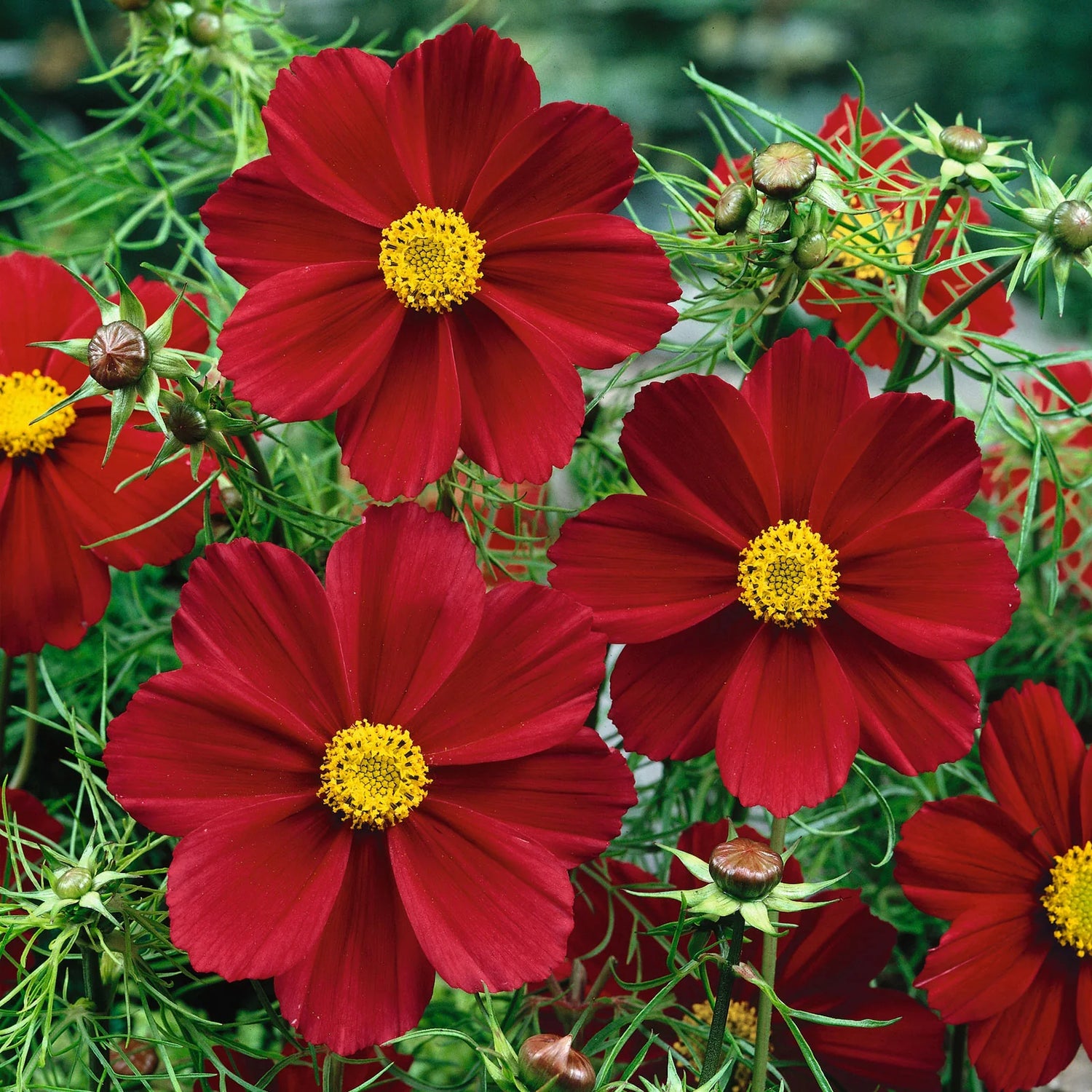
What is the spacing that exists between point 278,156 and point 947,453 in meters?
0.20

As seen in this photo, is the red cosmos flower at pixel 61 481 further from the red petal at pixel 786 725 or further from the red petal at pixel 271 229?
the red petal at pixel 786 725

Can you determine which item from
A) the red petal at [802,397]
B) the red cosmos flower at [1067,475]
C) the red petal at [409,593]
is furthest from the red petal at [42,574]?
the red cosmos flower at [1067,475]

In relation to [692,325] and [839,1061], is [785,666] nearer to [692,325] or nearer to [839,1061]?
[839,1061]

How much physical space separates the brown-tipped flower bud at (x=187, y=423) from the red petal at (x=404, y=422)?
3cm

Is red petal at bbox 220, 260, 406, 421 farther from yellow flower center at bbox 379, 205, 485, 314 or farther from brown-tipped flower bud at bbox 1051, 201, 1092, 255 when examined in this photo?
brown-tipped flower bud at bbox 1051, 201, 1092, 255

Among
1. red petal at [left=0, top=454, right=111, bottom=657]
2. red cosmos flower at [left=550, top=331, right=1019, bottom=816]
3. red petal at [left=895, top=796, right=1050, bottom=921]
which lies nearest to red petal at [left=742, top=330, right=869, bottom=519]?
red cosmos flower at [left=550, top=331, right=1019, bottom=816]

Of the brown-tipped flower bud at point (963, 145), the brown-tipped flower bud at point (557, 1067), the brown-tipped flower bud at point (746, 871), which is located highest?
the brown-tipped flower bud at point (963, 145)

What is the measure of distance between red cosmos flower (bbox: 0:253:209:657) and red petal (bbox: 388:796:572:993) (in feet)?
0.41

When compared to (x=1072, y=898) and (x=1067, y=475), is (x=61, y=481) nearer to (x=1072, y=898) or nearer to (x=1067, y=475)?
(x=1072, y=898)

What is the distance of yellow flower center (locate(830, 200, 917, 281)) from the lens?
1.33 feet

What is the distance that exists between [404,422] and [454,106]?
89 millimetres

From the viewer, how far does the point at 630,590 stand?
381 mm

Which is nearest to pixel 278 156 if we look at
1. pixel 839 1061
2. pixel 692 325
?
pixel 839 1061

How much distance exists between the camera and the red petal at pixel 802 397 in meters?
0.38
